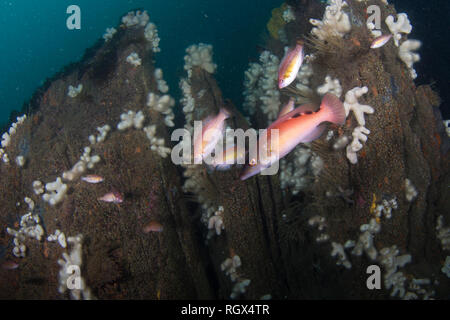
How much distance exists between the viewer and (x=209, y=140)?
8.32ft

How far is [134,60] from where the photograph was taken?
427cm

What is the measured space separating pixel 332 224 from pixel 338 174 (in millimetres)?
693

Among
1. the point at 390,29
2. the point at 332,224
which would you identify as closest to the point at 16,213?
the point at 332,224

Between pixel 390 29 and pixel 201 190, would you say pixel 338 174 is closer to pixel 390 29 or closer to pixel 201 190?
pixel 201 190

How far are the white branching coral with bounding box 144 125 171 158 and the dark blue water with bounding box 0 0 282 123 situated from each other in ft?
44.5

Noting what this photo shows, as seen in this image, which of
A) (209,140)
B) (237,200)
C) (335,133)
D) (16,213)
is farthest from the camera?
(16,213)

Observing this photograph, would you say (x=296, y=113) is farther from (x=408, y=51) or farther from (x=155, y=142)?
(x=408, y=51)

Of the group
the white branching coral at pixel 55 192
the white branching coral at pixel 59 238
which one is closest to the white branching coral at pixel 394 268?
the white branching coral at pixel 59 238

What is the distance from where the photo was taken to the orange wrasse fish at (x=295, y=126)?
1836 mm

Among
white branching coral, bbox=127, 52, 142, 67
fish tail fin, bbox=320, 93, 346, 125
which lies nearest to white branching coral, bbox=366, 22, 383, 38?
fish tail fin, bbox=320, 93, 346, 125

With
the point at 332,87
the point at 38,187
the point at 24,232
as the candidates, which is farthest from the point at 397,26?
the point at 24,232

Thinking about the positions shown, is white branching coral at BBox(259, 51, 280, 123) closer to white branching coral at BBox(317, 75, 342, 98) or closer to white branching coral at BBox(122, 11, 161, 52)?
white branching coral at BBox(317, 75, 342, 98)

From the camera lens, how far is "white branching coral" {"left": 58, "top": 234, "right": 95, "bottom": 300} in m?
2.96
